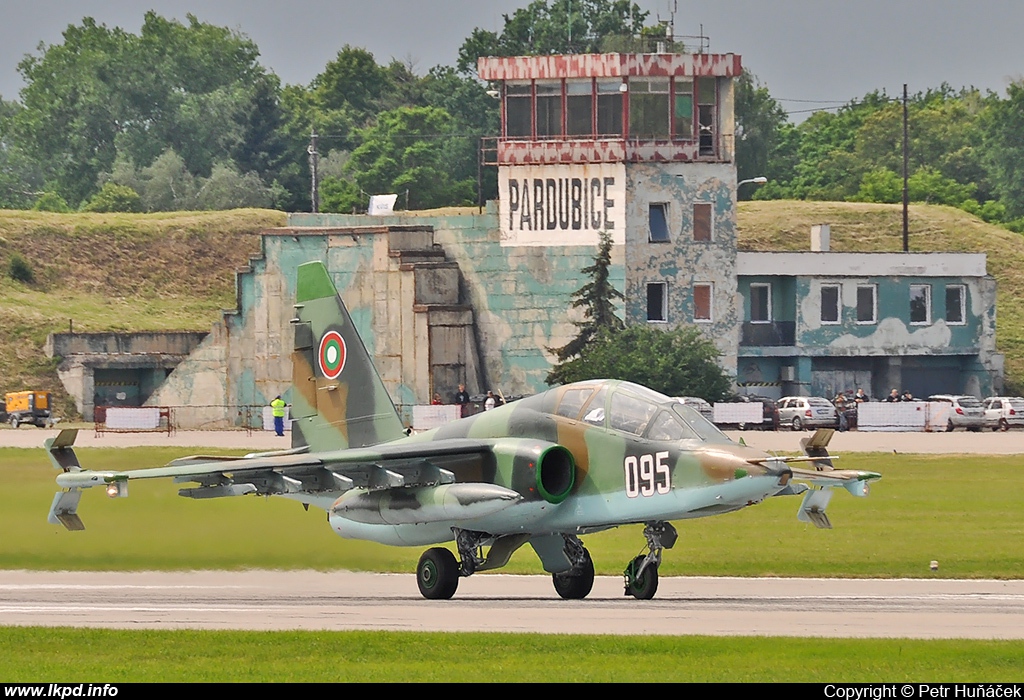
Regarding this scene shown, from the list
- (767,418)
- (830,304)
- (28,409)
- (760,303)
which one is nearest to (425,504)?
(767,418)

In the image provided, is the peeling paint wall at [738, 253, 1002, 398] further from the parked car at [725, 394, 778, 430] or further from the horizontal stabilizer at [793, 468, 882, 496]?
the horizontal stabilizer at [793, 468, 882, 496]

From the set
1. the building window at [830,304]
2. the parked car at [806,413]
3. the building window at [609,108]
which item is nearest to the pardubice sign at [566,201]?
the building window at [609,108]

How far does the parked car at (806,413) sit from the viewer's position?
6600 centimetres

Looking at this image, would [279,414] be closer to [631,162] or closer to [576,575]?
[631,162]

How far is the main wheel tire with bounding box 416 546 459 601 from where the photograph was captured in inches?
938

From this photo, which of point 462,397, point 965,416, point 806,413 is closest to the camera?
point 806,413

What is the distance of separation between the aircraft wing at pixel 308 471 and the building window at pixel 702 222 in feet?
158

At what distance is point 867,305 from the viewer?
75.9 m

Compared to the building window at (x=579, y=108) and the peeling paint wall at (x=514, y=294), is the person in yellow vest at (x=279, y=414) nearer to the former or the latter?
the peeling paint wall at (x=514, y=294)

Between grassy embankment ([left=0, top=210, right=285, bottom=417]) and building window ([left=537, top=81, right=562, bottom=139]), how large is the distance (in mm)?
22729

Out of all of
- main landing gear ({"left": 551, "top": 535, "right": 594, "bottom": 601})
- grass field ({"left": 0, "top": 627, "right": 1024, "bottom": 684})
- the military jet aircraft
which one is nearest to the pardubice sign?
the military jet aircraft

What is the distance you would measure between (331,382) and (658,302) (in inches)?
1770

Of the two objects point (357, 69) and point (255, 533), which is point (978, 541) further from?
point (357, 69)

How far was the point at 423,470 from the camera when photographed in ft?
76.8
